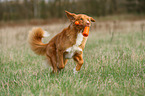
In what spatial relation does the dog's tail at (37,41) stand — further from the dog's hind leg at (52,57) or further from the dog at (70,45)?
the dog's hind leg at (52,57)

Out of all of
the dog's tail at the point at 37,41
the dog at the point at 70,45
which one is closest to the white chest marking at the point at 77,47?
the dog at the point at 70,45

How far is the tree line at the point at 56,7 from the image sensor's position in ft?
94.5

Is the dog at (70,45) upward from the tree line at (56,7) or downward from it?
downward

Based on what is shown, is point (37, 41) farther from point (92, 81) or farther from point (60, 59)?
point (92, 81)

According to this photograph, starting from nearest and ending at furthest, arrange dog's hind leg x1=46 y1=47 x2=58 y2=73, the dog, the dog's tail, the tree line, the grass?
1. the grass
2. the dog
3. dog's hind leg x1=46 y1=47 x2=58 y2=73
4. the dog's tail
5. the tree line

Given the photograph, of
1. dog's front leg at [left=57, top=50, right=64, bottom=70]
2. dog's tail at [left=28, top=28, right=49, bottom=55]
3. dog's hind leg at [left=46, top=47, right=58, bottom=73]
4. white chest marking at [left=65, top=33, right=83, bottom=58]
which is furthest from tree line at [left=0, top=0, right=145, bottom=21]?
white chest marking at [left=65, top=33, right=83, bottom=58]

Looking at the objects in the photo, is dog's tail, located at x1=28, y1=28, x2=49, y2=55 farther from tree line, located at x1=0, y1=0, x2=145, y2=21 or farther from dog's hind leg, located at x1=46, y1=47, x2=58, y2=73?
Answer: tree line, located at x1=0, y1=0, x2=145, y2=21

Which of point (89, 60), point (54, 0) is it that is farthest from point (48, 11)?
point (89, 60)

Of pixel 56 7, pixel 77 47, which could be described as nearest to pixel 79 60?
pixel 77 47

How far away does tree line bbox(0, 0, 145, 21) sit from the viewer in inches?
1134

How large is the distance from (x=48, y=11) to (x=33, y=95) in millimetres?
30430

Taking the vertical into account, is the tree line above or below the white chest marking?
above

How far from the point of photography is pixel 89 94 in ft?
8.63

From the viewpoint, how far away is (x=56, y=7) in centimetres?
3103
